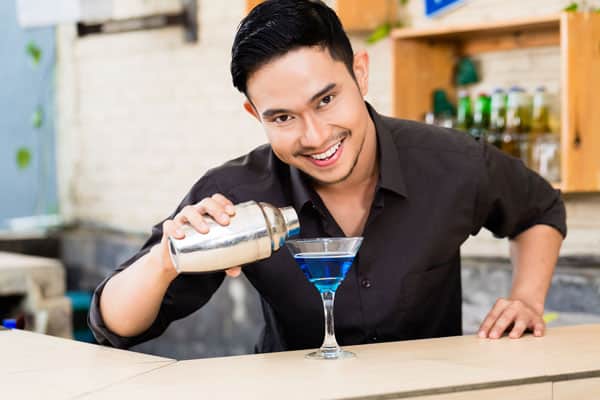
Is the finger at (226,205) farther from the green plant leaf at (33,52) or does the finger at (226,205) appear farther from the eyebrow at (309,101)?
the green plant leaf at (33,52)

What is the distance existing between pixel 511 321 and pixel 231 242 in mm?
619

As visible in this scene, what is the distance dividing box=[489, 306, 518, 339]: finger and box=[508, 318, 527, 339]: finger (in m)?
0.01

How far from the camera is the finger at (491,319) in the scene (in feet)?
5.65

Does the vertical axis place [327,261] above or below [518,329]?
above

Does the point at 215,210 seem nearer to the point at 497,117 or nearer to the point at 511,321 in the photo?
the point at 511,321

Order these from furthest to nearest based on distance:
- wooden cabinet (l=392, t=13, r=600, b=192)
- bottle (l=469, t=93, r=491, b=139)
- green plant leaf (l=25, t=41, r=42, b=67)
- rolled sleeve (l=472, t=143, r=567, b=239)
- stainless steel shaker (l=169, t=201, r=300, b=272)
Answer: green plant leaf (l=25, t=41, r=42, b=67) → bottle (l=469, t=93, r=491, b=139) → wooden cabinet (l=392, t=13, r=600, b=192) → rolled sleeve (l=472, t=143, r=567, b=239) → stainless steel shaker (l=169, t=201, r=300, b=272)

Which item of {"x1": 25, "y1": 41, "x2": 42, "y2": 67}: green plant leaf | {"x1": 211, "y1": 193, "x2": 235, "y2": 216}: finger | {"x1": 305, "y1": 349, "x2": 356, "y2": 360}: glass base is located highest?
{"x1": 25, "y1": 41, "x2": 42, "y2": 67}: green plant leaf

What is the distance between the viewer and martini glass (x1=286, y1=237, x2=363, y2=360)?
4.84 ft

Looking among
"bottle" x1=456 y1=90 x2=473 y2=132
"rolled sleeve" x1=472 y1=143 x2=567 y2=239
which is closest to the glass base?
"rolled sleeve" x1=472 y1=143 x2=567 y2=239

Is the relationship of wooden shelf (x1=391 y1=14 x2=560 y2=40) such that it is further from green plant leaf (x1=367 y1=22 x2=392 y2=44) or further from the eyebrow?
the eyebrow

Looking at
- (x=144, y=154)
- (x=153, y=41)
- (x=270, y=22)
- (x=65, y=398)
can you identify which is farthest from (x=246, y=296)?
(x=65, y=398)

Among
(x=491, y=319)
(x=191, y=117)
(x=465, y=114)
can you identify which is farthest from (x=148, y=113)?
(x=491, y=319)

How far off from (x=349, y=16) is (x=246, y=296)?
1462mm

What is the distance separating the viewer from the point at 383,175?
75.7 inches
